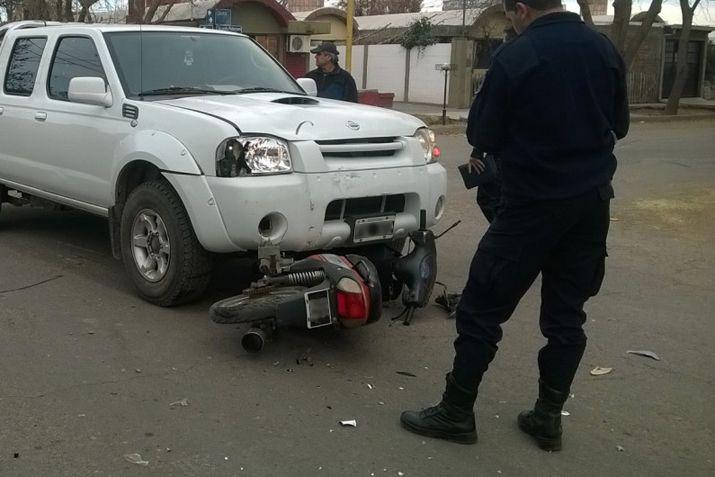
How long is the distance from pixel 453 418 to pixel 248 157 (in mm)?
1987

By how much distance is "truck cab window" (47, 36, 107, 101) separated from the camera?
6238 millimetres

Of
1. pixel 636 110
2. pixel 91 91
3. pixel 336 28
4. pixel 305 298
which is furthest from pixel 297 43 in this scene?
pixel 305 298

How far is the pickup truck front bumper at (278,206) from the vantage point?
15.8ft

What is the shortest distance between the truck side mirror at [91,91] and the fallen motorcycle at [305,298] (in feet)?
6.08

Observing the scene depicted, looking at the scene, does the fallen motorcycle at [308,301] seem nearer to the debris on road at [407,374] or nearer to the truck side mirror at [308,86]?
the debris on road at [407,374]

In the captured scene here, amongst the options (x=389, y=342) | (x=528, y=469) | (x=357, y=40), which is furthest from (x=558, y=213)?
(x=357, y=40)

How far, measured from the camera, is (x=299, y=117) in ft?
16.9

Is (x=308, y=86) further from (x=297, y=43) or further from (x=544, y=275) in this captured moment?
(x=297, y=43)

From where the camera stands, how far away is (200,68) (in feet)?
20.6

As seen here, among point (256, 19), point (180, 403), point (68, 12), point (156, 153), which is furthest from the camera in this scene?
point (256, 19)

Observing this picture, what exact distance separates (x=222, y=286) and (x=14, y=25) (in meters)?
3.40

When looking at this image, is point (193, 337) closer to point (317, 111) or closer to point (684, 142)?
point (317, 111)

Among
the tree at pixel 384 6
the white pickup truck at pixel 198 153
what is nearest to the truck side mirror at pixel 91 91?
the white pickup truck at pixel 198 153

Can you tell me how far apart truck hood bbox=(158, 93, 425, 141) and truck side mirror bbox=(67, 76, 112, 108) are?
0.47 metres
